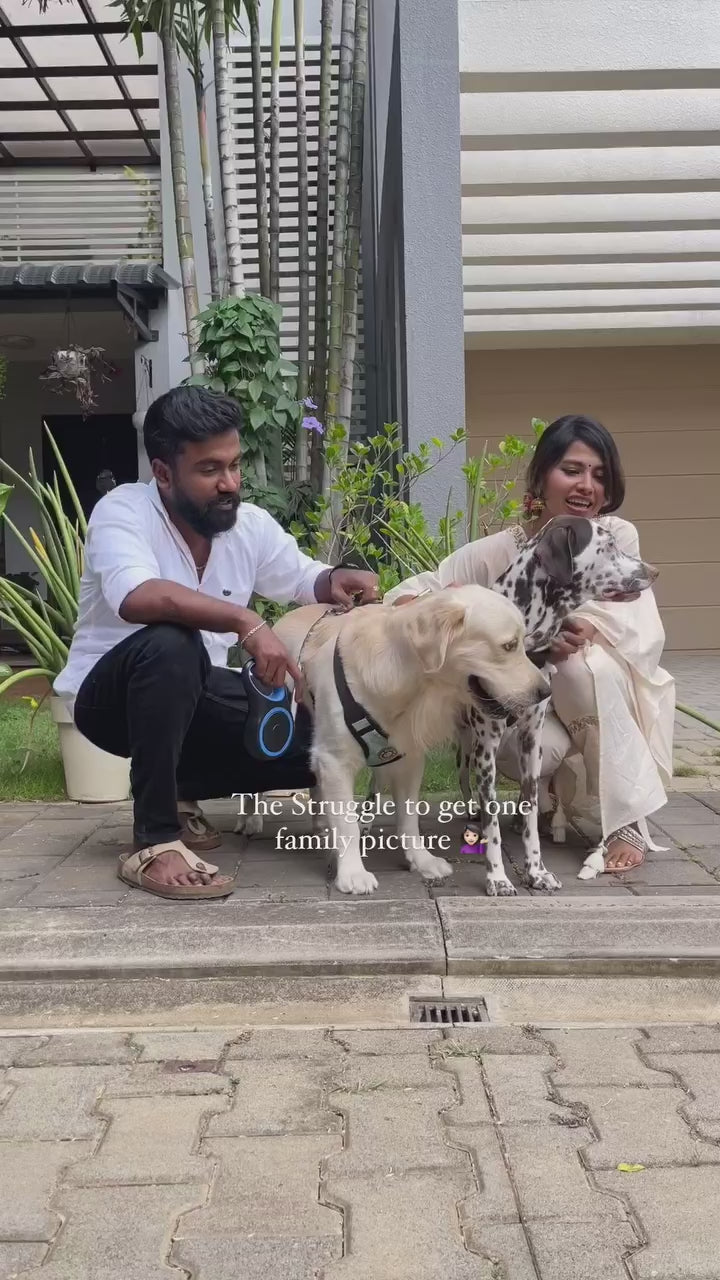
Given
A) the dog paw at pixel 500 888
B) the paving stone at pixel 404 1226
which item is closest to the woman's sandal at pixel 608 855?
the dog paw at pixel 500 888

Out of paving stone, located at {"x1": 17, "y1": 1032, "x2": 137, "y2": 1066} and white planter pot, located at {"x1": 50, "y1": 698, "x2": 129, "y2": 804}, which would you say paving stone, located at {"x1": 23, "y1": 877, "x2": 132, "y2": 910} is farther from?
white planter pot, located at {"x1": 50, "y1": 698, "x2": 129, "y2": 804}

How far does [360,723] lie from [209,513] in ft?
2.57

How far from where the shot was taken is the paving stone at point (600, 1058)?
2.01 meters

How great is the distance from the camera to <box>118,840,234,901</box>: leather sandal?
9.64 ft

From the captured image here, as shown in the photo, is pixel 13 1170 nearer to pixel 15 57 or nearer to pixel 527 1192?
pixel 527 1192

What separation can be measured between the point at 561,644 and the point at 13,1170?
77.5 inches

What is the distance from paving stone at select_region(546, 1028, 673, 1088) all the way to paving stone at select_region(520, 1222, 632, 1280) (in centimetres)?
46

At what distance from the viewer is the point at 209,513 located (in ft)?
10.4

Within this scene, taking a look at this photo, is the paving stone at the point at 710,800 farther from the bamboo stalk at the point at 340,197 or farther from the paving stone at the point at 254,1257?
the bamboo stalk at the point at 340,197

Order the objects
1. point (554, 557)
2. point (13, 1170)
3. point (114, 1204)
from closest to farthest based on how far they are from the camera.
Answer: point (114, 1204)
point (13, 1170)
point (554, 557)

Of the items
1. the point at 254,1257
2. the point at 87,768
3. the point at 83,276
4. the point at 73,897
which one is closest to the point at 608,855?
the point at 73,897

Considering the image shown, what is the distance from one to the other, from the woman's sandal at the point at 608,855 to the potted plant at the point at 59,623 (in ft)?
6.16

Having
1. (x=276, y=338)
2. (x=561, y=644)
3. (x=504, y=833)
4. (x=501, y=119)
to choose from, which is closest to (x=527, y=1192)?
(x=561, y=644)

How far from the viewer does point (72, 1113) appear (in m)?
1.91
